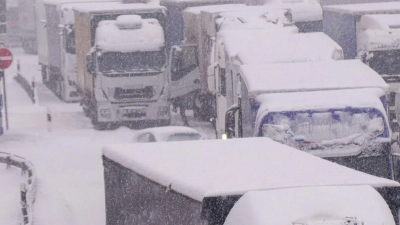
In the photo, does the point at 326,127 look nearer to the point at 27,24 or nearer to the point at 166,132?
the point at 166,132

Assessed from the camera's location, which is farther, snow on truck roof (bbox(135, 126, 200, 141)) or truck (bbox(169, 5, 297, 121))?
truck (bbox(169, 5, 297, 121))

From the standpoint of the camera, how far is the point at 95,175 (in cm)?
2172

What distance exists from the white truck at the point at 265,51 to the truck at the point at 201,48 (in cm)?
520

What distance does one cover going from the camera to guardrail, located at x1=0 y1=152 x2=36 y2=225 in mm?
16547

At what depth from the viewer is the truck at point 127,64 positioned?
28.3 metres

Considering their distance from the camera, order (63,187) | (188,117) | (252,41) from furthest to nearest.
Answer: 1. (188,117)
2. (63,187)
3. (252,41)

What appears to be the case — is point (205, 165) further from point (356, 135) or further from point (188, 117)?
point (188, 117)

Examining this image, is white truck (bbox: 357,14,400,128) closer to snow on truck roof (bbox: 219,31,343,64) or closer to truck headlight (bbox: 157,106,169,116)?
truck headlight (bbox: 157,106,169,116)

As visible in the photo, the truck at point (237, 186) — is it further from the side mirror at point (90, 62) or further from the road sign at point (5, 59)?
the road sign at point (5, 59)

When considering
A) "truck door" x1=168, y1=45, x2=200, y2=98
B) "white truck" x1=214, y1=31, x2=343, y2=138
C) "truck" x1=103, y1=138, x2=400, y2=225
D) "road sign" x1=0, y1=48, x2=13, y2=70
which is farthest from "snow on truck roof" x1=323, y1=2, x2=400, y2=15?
"truck" x1=103, y1=138, x2=400, y2=225

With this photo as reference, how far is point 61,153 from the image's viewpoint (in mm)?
25328

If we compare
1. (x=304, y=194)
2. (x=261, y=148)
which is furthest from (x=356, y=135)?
(x=304, y=194)

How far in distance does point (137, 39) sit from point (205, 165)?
20.9m

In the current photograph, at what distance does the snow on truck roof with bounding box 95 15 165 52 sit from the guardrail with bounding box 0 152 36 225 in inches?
230
